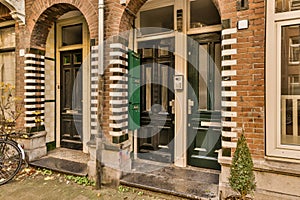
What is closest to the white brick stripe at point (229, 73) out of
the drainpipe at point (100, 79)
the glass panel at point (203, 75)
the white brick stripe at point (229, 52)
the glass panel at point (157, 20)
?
the white brick stripe at point (229, 52)

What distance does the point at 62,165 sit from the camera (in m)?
4.06

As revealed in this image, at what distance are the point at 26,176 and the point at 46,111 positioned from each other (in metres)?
1.58

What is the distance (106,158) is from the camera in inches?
137

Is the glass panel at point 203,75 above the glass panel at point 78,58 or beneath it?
beneath

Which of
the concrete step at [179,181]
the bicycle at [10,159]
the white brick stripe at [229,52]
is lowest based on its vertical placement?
the concrete step at [179,181]

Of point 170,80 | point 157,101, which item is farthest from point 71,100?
point 170,80

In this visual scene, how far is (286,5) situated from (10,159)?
16.2ft

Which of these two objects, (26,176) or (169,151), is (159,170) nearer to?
(169,151)

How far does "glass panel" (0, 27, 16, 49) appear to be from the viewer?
4762mm

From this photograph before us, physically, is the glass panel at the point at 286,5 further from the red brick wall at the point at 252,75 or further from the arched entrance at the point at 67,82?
the arched entrance at the point at 67,82

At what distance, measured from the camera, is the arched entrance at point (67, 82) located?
486 cm

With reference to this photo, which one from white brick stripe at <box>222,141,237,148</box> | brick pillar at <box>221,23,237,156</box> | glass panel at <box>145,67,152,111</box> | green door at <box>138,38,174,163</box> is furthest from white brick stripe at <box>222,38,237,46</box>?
glass panel at <box>145,67,152,111</box>

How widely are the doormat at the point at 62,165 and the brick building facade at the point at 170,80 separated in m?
0.40

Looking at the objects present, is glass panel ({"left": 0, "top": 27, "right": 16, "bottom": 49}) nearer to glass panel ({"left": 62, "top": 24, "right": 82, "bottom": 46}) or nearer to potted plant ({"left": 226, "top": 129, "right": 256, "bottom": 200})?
glass panel ({"left": 62, "top": 24, "right": 82, "bottom": 46})
